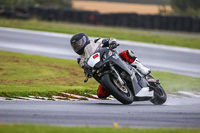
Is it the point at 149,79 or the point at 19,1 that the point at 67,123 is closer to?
the point at 149,79

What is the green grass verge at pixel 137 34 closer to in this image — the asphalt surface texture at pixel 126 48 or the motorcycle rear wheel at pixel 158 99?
the asphalt surface texture at pixel 126 48

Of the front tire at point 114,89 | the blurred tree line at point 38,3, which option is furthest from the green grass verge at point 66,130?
the blurred tree line at point 38,3

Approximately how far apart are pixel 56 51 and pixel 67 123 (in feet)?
42.5

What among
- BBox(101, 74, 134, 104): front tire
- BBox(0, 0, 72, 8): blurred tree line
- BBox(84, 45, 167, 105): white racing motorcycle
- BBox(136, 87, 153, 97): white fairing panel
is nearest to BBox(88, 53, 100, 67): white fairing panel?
BBox(84, 45, 167, 105): white racing motorcycle

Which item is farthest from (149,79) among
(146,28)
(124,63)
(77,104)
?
(146,28)

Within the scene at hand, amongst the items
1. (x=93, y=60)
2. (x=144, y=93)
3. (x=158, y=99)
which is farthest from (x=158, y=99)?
(x=93, y=60)

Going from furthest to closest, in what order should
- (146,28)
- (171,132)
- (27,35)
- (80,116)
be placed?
(146,28)
(27,35)
(80,116)
(171,132)

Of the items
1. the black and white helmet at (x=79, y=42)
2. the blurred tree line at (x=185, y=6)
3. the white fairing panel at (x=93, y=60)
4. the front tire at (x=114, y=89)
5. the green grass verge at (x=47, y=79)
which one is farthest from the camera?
the blurred tree line at (x=185, y=6)

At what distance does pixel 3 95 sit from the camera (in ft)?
32.1

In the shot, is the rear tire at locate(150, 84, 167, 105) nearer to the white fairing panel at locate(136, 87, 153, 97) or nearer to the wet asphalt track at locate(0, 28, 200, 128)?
the wet asphalt track at locate(0, 28, 200, 128)

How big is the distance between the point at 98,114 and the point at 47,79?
18.8ft

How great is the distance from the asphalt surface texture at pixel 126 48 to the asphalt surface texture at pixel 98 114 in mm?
7038

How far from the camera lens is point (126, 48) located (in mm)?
Result: 20250

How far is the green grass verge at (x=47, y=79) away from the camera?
10.5 m
